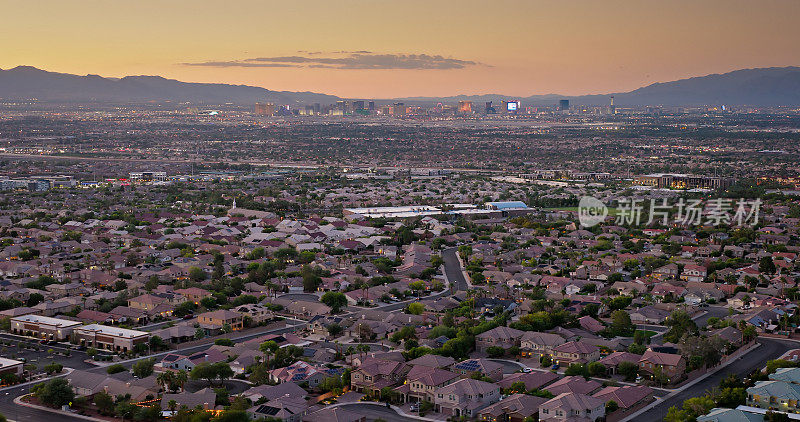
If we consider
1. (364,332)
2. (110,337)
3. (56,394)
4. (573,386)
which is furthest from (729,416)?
(110,337)

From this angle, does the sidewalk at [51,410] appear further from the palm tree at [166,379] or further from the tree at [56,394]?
the palm tree at [166,379]

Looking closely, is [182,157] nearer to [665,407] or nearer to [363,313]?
[363,313]

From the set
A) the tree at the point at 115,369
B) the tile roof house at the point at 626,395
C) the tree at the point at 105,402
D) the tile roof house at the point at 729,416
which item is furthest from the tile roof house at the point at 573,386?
the tree at the point at 115,369

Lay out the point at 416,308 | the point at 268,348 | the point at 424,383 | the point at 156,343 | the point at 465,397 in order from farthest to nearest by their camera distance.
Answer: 1. the point at 416,308
2. the point at 156,343
3. the point at 268,348
4. the point at 424,383
5. the point at 465,397

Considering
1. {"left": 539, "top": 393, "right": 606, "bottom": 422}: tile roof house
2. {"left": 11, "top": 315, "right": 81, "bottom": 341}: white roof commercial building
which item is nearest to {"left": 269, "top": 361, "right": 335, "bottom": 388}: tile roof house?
{"left": 539, "top": 393, "right": 606, "bottom": 422}: tile roof house

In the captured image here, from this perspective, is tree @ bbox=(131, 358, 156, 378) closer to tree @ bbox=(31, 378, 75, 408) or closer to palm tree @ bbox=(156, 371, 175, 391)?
palm tree @ bbox=(156, 371, 175, 391)

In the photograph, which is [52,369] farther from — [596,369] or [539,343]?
[596,369]
